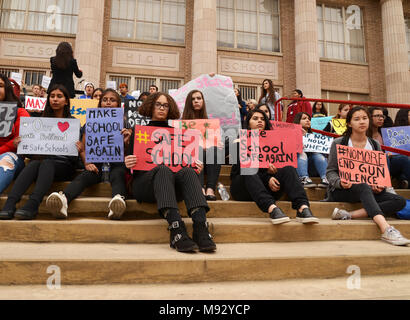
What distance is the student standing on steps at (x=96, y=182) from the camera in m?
2.97

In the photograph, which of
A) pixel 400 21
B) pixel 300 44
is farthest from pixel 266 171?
pixel 400 21

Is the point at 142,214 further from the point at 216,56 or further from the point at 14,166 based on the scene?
the point at 216,56

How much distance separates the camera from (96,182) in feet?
12.2

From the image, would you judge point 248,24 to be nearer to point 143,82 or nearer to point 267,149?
point 143,82

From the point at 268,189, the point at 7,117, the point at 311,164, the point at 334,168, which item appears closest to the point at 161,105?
the point at 268,189

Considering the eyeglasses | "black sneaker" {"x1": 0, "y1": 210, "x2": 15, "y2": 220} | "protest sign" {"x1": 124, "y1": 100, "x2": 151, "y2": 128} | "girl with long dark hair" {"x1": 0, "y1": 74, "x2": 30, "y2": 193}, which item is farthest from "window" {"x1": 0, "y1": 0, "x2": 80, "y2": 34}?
"black sneaker" {"x1": 0, "y1": 210, "x2": 15, "y2": 220}

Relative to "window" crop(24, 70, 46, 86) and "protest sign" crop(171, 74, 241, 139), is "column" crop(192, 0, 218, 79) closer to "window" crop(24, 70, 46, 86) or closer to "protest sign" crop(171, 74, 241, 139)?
"window" crop(24, 70, 46, 86)

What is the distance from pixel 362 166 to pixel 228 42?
12.5 m

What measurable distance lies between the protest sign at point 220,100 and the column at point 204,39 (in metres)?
7.05

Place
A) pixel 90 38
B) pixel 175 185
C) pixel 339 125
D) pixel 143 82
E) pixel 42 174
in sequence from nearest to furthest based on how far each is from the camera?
pixel 175 185 → pixel 42 174 → pixel 339 125 → pixel 90 38 → pixel 143 82

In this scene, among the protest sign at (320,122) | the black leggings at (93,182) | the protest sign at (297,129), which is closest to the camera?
the black leggings at (93,182)

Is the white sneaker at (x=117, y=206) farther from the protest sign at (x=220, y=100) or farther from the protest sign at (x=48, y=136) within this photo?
the protest sign at (x=220, y=100)

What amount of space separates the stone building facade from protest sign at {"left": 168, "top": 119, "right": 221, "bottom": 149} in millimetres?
9488

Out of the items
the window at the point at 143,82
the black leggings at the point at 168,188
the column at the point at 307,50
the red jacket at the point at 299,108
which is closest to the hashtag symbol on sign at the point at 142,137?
the black leggings at the point at 168,188
